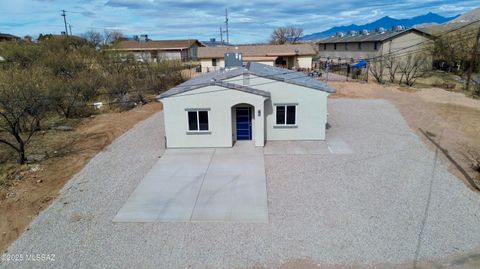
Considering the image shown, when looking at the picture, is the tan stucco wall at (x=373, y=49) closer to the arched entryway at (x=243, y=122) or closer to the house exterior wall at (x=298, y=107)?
the house exterior wall at (x=298, y=107)

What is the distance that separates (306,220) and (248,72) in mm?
8418

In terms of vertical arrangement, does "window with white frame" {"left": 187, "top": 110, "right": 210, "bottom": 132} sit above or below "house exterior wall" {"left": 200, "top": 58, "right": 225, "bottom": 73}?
below

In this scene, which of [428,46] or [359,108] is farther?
[428,46]

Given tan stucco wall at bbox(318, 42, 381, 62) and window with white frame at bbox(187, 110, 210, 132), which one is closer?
window with white frame at bbox(187, 110, 210, 132)

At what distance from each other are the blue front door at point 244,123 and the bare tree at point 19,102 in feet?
32.6

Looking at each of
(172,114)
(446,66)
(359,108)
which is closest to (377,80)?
(446,66)

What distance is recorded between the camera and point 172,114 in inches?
567

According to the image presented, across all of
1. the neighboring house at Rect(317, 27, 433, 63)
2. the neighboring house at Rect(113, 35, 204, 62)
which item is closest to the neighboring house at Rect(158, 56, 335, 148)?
the neighboring house at Rect(317, 27, 433, 63)

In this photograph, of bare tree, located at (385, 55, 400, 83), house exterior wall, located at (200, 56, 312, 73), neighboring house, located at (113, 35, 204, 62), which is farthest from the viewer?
neighboring house, located at (113, 35, 204, 62)

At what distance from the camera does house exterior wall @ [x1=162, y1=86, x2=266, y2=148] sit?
46.2 ft

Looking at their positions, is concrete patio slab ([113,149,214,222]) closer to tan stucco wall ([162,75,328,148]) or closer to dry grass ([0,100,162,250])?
tan stucco wall ([162,75,328,148])

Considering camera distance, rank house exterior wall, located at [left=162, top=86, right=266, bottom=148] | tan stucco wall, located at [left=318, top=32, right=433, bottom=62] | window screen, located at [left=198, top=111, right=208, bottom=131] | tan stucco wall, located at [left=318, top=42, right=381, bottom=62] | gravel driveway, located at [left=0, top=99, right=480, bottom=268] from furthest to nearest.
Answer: tan stucco wall, located at [left=318, top=42, right=381, bottom=62], tan stucco wall, located at [left=318, top=32, right=433, bottom=62], window screen, located at [left=198, top=111, right=208, bottom=131], house exterior wall, located at [left=162, top=86, right=266, bottom=148], gravel driveway, located at [left=0, top=99, right=480, bottom=268]

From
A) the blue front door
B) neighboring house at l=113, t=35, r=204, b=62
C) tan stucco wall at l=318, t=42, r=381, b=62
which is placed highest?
neighboring house at l=113, t=35, r=204, b=62

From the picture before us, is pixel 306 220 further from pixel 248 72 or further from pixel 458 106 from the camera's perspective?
pixel 458 106
